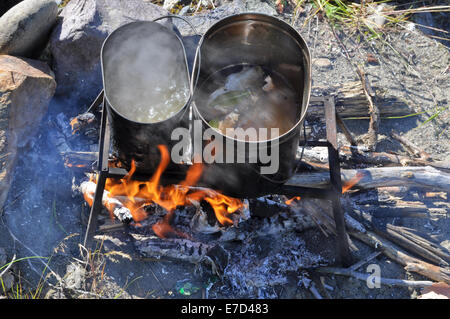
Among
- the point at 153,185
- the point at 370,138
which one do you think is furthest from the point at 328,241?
the point at 153,185

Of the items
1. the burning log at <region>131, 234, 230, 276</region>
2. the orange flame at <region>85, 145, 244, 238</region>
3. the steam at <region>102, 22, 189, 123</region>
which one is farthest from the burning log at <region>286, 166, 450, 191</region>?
the steam at <region>102, 22, 189, 123</region>

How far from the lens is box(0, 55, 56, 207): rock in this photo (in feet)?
10.5

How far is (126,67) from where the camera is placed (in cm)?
292

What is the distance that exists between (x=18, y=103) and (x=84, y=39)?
2.95ft

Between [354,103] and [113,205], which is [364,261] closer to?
[354,103]

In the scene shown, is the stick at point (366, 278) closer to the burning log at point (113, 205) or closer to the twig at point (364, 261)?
the twig at point (364, 261)

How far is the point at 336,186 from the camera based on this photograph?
9.68ft

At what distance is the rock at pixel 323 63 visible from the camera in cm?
449

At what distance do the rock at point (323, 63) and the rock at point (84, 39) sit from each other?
200 cm

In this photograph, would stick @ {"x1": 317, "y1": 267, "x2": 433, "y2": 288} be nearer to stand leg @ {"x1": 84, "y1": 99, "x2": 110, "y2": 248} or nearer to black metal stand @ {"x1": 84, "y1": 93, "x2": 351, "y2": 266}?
black metal stand @ {"x1": 84, "y1": 93, "x2": 351, "y2": 266}

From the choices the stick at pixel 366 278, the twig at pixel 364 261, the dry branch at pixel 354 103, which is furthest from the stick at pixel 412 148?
the stick at pixel 366 278

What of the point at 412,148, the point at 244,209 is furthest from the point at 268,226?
the point at 412,148

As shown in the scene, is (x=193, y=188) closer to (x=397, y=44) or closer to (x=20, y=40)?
(x=20, y=40)

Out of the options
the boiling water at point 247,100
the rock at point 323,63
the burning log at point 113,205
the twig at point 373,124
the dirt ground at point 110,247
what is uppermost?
the boiling water at point 247,100
